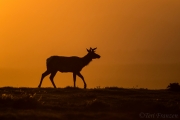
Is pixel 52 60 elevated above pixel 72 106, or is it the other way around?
pixel 52 60

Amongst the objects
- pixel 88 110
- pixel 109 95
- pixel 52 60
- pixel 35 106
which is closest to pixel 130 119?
pixel 88 110

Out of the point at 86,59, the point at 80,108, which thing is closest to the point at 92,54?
the point at 86,59

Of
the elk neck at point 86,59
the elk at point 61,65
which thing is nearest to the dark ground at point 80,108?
the elk at point 61,65

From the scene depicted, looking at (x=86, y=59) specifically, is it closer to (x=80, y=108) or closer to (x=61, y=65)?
(x=61, y=65)

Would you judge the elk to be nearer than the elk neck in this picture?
Yes

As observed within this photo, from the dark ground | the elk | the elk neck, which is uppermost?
the elk neck

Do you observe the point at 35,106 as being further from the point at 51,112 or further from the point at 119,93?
the point at 119,93

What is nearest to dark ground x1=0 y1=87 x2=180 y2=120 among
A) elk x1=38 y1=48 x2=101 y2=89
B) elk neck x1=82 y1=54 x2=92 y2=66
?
elk x1=38 y1=48 x2=101 y2=89

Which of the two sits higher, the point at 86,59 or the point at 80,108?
the point at 86,59

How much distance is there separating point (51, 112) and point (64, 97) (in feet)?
17.6

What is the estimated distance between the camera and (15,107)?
23328mm

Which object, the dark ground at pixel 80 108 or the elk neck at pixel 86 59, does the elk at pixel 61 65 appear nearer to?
the elk neck at pixel 86 59

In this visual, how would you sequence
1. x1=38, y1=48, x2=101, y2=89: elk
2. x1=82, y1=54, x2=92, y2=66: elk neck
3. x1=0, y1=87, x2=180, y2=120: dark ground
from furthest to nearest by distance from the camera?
x1=82, y1=54, x2=92, y2=66: elk neck → x1=38, y1=48, x2=101, y2=89: elk → x1=0, y1=87, x2=180, y2=120: dark ground

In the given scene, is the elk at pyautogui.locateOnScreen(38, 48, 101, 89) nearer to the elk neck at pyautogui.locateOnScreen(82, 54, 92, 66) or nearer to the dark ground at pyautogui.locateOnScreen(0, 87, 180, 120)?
the elk neck at pyautogui.locateOnScreen(82, 54, 92, 66)
